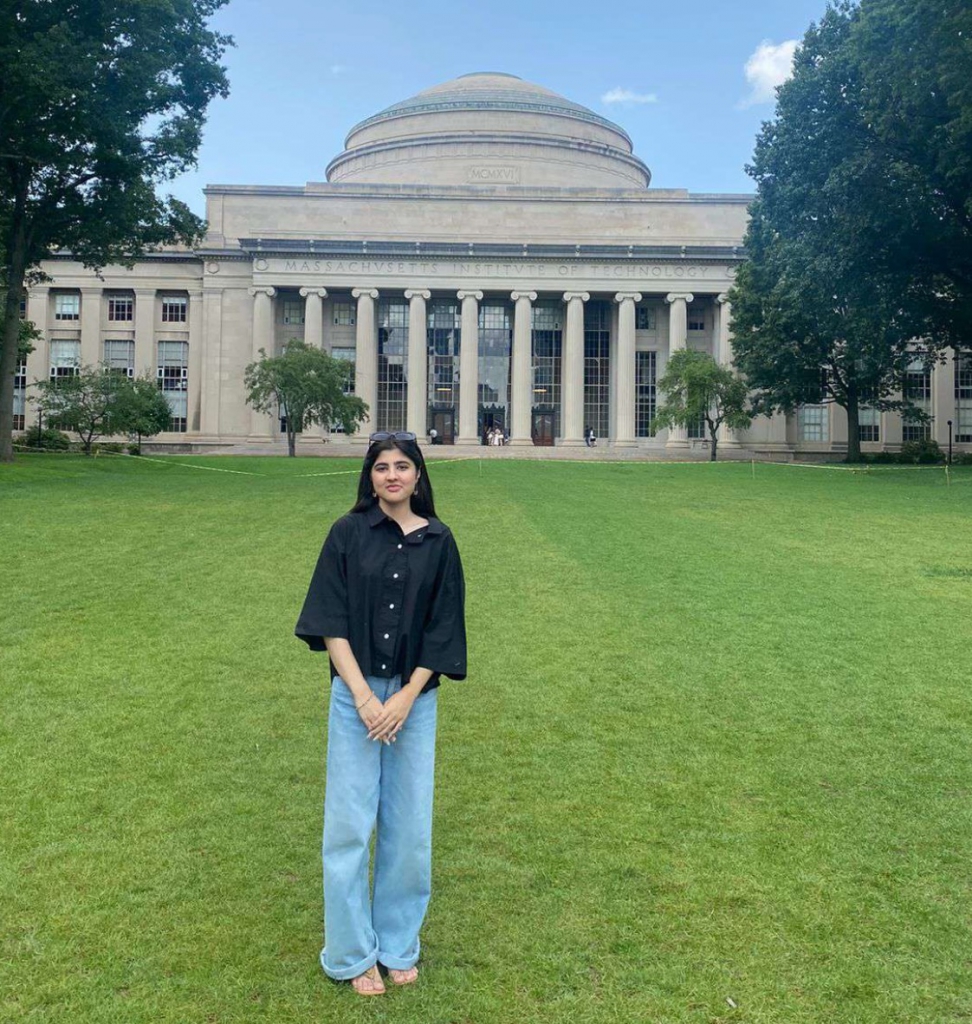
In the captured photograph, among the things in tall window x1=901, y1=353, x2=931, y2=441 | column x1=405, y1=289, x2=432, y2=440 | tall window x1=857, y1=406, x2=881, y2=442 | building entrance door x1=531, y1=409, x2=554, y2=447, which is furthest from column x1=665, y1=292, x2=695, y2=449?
column x1=405, y1=289, x2=432, y2=440

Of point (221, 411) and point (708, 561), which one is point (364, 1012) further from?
point (221, 411)

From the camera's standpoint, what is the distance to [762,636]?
1001 cm

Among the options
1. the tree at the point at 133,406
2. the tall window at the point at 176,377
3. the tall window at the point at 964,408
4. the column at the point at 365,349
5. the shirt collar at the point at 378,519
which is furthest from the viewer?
the tall window at the point at 176,377

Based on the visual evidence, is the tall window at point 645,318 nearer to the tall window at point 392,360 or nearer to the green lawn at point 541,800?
the tall window at point 392,360

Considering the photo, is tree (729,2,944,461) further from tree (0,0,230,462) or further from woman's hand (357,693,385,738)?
woman's hand (357,693,385,738)

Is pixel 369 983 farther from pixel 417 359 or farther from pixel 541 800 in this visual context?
pixel 417 359

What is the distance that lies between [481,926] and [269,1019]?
1101mm

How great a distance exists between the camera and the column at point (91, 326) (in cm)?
7338

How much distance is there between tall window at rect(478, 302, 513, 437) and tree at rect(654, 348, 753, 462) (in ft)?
68.6

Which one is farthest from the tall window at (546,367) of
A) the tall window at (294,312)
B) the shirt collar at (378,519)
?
the shirt collar at (378,519)

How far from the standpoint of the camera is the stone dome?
7925 cm

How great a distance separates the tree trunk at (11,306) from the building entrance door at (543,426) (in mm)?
46939


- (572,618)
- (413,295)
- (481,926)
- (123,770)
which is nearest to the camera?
(481,926)

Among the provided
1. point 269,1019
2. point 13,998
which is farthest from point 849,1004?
point 13,998
